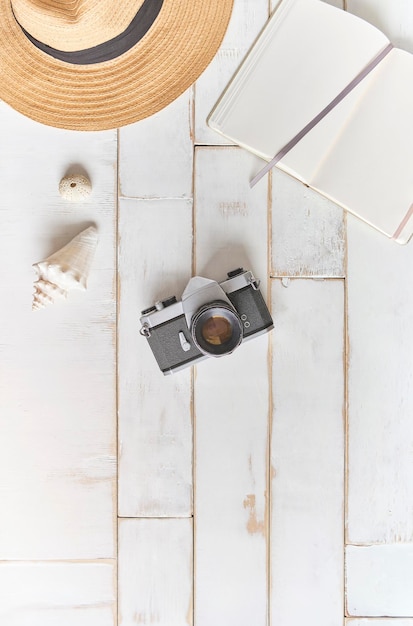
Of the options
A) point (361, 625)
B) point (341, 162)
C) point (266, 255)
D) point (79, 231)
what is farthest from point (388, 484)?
point (79, 231)

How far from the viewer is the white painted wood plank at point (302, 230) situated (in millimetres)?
975

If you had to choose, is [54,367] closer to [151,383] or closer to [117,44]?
[151,383]

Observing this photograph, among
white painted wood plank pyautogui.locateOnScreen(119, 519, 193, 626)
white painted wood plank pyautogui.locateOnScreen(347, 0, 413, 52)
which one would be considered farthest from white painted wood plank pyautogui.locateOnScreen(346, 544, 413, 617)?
white painted wood plank pyautogui.locateOnScreen(347, 0, 413, 52)

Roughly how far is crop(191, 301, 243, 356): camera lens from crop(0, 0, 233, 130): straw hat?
1.17 ft

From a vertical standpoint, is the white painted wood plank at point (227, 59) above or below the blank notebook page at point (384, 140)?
above

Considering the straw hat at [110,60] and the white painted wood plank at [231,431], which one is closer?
the straw hat at [110,60]

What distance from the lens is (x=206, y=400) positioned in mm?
983

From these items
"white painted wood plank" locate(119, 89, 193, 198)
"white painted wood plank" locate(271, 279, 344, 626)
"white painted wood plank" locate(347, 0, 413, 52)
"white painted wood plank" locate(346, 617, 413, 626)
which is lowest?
"white painted wood plank" locate(346, 617, 413, 626)

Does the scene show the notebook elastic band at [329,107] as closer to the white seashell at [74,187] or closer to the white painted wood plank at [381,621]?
the white seashell at [74,187]

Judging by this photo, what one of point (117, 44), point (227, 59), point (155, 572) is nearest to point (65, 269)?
point (117, 44)

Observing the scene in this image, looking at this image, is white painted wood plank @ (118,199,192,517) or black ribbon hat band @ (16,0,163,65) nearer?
black ribbon hat band @ (16,0,163,65)

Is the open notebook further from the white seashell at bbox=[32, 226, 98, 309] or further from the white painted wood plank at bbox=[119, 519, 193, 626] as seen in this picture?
the white painted wood plank at bbox=[119, 519, 193, 626]

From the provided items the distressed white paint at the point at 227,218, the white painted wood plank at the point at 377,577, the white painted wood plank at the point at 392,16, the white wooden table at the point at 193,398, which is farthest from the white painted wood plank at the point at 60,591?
the white painted wood plank at the point at 392,16

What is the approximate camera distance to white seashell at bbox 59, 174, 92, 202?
3.08 ft
